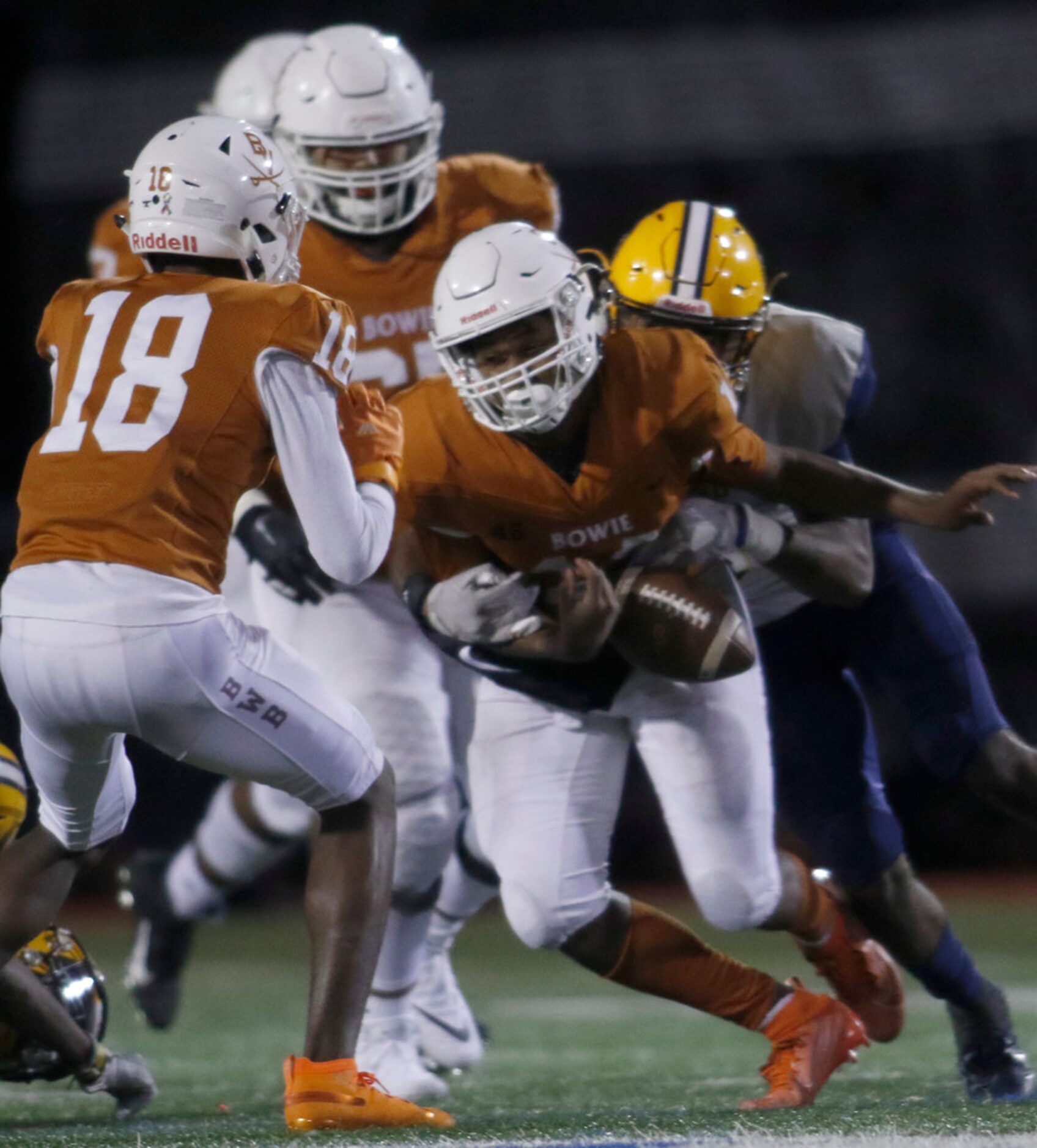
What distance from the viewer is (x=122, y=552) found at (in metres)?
2.38

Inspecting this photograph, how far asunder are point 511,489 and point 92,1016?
107cm

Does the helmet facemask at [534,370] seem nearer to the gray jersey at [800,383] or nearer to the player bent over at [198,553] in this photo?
the player bent over at [198,553]

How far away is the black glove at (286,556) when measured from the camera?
11.3 feet

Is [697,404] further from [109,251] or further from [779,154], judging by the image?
[779,154]

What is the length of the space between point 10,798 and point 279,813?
4.43 ft

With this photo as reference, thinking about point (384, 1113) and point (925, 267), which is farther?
point (925, 267)

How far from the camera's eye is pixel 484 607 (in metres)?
2.79

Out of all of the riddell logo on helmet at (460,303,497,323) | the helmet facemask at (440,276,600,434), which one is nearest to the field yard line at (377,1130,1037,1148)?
the helmet facemask at (440,276,600,434)

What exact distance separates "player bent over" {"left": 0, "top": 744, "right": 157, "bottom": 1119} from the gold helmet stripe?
1340mm

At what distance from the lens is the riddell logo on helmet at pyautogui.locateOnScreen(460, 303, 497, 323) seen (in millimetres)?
2830

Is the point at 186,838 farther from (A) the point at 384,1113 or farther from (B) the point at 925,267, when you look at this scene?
(A) the point at 384,1113

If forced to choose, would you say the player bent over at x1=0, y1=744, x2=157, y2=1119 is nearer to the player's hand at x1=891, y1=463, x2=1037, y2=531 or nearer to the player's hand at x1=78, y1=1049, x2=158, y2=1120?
the player's hand at x1=78, y1=1049, x2=158, y2=1120

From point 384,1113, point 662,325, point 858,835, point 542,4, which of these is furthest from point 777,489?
point 542,4

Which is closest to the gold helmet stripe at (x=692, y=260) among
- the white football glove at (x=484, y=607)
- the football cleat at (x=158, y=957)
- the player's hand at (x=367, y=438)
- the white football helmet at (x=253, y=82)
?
the white football glove at (x=484, y=607)
